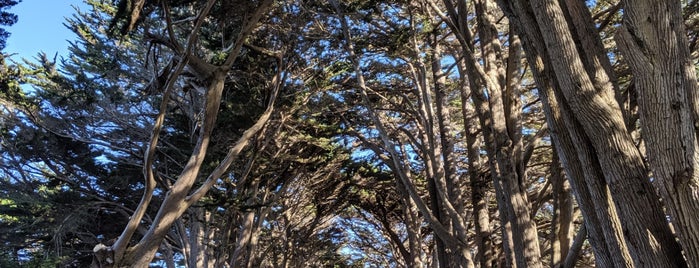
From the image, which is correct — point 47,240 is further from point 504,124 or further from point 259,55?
point 504,124

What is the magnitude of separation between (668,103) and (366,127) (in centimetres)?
870

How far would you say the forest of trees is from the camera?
2426 mm

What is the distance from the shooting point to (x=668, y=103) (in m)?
2.25

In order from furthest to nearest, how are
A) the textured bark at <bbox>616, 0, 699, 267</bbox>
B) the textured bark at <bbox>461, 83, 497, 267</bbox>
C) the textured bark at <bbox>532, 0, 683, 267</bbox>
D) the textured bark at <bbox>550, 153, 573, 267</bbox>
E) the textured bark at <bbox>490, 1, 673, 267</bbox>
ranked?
the textured bark at <bbox>461, 83, 497, 267</bbox>, the textured bark at <bbox>550, 153, 573, 267</bbox>, the textured bark at <bbox>490, 1, 673, 267</bbox>, the textured bark at <bbox>532, 0, 683, 267</bbox>, the textured bark at <bbox>616, 0, 699, 267</bbox>

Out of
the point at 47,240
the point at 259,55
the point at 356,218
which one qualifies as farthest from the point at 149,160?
the point at 356,218

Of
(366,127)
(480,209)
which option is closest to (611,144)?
(480,209)

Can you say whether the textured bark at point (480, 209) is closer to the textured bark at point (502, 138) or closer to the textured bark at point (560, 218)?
the textured bark at point (560, 218)

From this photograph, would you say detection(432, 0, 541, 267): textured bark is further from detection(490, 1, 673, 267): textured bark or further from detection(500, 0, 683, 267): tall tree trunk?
detection(500, 0, 683, 267): tall tree trunk

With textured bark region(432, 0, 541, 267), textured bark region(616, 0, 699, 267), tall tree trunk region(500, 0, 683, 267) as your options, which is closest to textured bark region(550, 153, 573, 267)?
textured bark region(432, 0, 541, 267)

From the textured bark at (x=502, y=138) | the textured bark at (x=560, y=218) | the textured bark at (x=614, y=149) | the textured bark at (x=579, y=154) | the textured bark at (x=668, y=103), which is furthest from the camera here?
the textured bark at (x=560, y=218)

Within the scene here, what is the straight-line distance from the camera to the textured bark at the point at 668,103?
2.11 meters

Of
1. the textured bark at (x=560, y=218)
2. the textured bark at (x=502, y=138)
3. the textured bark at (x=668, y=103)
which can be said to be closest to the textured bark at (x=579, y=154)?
the textured bark at (x=668, y=103)

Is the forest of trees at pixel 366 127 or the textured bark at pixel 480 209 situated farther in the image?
the textured bark at pixel 480 209

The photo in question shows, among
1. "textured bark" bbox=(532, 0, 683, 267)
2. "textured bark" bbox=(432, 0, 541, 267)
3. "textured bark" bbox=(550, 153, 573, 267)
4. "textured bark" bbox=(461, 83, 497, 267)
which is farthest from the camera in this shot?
"textured bark" bbox=(461, 83, 497, 267)
